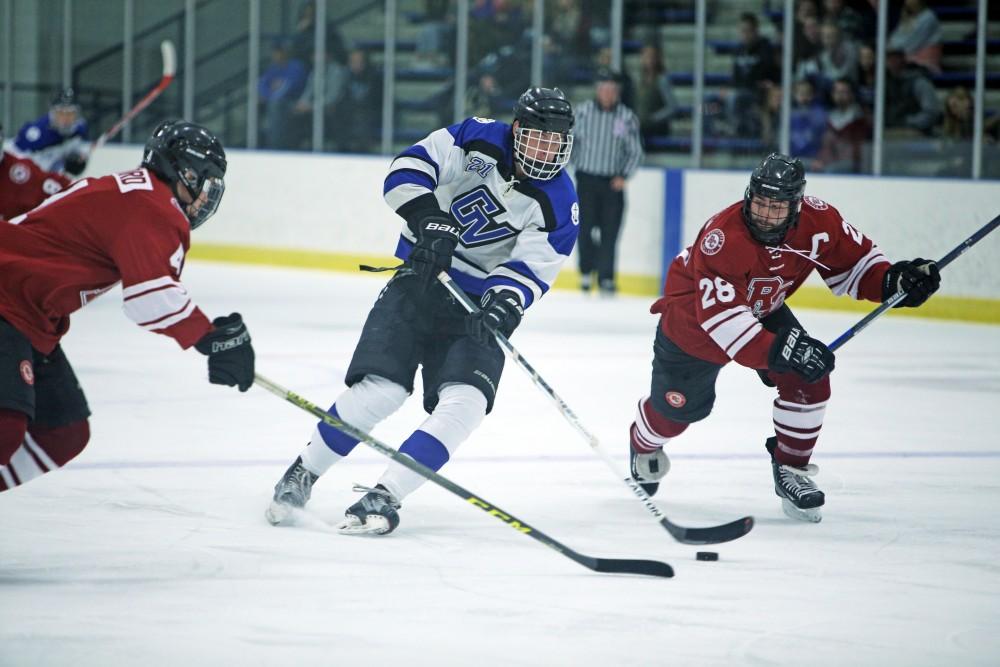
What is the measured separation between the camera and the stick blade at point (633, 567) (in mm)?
3076

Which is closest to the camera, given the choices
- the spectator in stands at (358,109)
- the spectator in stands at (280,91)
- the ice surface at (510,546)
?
the ice surface at (510,546)

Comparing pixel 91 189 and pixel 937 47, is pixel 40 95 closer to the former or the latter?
pixel 937 47

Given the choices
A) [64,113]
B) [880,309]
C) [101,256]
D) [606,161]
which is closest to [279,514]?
[101,256]

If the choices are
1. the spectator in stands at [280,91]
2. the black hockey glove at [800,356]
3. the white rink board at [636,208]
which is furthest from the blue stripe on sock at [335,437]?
the spectator in stands at [280,91]

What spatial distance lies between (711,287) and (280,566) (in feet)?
4.18

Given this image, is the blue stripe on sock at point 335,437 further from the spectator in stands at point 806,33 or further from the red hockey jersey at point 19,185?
the spectator in stands at point 806,33

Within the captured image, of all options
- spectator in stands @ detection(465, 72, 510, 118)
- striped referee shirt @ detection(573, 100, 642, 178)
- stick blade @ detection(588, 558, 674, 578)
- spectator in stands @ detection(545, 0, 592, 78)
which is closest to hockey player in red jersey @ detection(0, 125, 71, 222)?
striped referee shirt @ detection(573, 100, 642, 178)

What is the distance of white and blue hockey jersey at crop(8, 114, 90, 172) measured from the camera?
984 cm

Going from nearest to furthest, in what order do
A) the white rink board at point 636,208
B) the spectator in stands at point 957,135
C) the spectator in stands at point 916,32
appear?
1. the white rink board at point 636,208
2. the spectator in stands at point 957,135
3. the spectator in stands at point 916,32

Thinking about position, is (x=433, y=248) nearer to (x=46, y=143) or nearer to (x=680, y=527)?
(x=680, y=527)

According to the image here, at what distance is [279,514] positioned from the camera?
3.50 m

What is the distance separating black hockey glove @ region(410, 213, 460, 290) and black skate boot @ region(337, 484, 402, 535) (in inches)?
20.4

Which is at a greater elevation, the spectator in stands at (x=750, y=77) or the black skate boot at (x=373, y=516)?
the spectator in stands at (x=750, y=77)

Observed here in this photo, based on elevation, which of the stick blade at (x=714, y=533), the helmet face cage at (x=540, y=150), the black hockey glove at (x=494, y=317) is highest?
the helmet face cage at (x=540, y=150)
